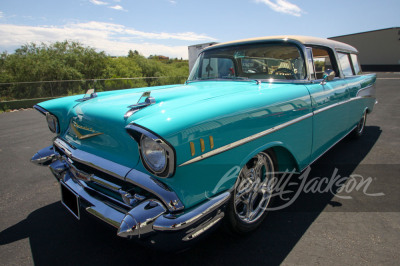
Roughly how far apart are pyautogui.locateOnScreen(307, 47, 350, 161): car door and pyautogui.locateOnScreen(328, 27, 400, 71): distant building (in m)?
34.2

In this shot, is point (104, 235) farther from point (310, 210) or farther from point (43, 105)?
point (310, 210)

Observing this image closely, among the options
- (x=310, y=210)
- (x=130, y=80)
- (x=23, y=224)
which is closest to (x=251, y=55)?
(x=310, y=210)

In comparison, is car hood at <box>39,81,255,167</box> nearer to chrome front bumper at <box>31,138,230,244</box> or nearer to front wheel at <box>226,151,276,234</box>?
chrome front bumper at <box>31,138,230,244</box>

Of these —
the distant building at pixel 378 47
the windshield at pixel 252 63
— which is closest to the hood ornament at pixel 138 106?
the windshield at pixel 252 63

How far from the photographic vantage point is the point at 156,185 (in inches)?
55.2

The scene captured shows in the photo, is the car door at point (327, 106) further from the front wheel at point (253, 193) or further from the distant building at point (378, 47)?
the distant building at point (378, 47)

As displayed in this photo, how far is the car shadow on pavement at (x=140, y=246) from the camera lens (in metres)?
1.80

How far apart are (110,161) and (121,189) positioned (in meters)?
0.21

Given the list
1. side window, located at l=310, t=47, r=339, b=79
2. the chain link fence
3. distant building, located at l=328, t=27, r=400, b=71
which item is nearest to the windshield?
side window, located at l=310, t=47, r=339, b=79

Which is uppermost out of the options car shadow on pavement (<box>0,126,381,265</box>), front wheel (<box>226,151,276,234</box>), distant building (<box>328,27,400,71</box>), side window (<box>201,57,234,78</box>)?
distant building (<box>328,27,400,71</box>)

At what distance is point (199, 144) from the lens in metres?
1.44

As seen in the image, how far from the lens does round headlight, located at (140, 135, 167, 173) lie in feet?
4.59

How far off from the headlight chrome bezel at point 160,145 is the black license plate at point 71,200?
73 cm

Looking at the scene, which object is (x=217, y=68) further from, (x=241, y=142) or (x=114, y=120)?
(x=114, y=120)
